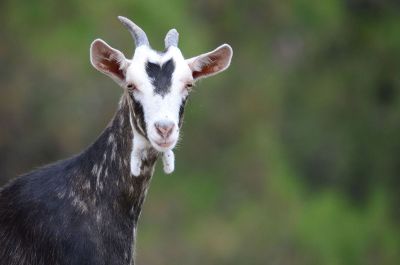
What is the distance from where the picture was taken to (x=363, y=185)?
119 ft

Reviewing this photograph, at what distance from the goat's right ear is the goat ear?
643 mm

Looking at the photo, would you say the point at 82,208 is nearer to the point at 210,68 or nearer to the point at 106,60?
the point at 106,60

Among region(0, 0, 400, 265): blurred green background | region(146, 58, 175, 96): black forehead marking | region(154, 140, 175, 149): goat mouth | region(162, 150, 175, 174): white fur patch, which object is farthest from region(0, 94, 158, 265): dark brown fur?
region(0, 0, 400, 265): blurred green background

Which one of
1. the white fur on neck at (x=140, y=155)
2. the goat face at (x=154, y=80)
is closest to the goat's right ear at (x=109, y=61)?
the goat face at (x=154, y=80)

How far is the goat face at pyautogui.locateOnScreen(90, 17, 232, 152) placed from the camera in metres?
11.6

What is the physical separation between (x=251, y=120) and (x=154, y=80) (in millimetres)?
23346

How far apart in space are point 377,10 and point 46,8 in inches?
399

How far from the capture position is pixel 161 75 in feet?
39.4

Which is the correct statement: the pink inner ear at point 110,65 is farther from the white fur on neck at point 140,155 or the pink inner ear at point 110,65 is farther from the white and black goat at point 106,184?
the white fur on neck at point 140,155

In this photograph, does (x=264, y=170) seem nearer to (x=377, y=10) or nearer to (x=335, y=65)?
(x=335, y=65)

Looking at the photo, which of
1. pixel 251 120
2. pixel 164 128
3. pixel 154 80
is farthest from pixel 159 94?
pixel 251 120

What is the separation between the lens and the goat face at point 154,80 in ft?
38.2

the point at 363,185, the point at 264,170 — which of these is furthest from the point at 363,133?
the point at 264,170

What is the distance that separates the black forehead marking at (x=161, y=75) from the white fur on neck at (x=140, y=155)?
431 millimetres
